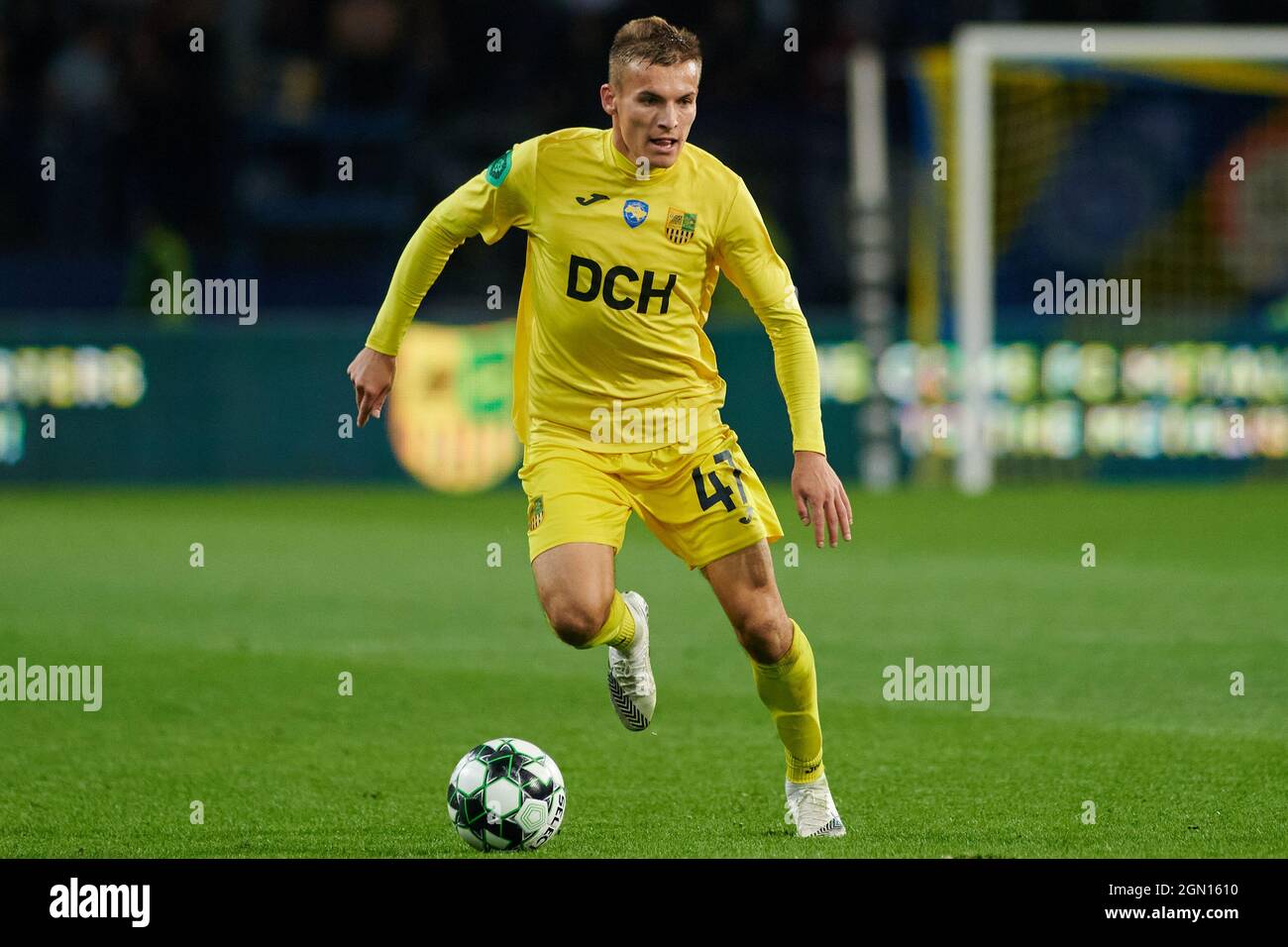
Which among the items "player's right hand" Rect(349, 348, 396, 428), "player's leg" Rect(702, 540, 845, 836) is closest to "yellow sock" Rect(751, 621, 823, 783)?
"player's leg" Rect(702, 540, 845, 836)

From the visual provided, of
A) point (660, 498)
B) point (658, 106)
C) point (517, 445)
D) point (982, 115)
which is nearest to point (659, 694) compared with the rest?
point (660, 498)

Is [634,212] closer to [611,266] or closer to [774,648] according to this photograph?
[611,266]

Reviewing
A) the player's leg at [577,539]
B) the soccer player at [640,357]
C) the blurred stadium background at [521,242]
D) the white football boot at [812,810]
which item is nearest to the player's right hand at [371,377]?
the soccer player at [640,357]

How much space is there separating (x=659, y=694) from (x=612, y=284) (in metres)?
2.69

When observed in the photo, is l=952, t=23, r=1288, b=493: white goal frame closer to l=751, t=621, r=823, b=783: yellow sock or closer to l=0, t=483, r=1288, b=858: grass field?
l=0, t=483, r=1288, b=858: grass field

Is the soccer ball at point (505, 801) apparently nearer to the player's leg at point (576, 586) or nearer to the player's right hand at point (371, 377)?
the player's leg at point (576, 586)

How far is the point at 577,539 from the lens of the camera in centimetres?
593

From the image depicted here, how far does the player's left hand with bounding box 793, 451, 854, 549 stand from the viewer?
5.62 m

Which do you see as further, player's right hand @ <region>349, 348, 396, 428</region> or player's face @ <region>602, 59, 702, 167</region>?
player's right hand @ <region>349, 348, 396, 428</region>

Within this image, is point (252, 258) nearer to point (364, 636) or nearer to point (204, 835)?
point (364, 636)

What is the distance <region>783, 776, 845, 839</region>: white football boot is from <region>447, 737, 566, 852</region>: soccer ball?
2.17ft

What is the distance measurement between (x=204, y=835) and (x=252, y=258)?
1508 cm

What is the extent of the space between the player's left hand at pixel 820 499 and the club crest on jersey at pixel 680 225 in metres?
0.78
